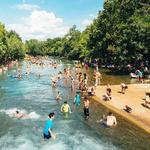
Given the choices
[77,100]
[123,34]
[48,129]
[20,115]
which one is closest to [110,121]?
[48,129]

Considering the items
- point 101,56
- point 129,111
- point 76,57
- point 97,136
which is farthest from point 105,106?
point 76,57

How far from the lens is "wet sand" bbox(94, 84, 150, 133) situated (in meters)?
30.2

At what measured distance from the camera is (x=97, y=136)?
26.4 metres

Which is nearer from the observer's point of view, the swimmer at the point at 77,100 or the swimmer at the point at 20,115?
the swimmer at the point at 20,115

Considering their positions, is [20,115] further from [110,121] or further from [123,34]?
[123,34]

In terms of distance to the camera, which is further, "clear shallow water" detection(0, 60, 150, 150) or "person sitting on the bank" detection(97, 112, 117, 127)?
"person sitting on the bank" detection(97, 112, 117, 127)

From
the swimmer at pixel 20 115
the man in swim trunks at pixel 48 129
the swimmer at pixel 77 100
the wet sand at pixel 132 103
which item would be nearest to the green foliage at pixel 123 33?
the wet sand at pixel 132 103

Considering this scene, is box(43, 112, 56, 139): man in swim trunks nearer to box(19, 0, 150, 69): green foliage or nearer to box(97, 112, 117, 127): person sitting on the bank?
box(97, 112, 117, 127): person sitting on the bank

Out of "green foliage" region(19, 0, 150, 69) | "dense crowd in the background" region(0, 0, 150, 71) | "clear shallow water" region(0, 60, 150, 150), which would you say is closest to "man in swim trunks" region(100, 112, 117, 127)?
"clear shallow water" region(0, 60, 150, 150)

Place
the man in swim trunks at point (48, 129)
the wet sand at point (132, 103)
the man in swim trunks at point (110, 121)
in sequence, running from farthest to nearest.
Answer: the wet sand at point (132, 103) → the man in swim trunks at point (110, 121) → the man in swim trunks at point (48, 129)

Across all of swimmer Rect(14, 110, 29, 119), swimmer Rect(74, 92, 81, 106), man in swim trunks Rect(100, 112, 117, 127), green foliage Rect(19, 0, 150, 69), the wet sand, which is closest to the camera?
man in swim trunks Rect(100, 112, 117, 127)

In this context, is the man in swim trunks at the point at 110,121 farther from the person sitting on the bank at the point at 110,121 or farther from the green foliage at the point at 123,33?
the green foliage at the point at 123,33

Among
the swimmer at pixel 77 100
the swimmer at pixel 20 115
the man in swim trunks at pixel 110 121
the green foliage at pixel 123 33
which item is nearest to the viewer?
the man in swim trunks at pixel 110 121

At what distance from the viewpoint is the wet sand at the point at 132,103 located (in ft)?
99.2
